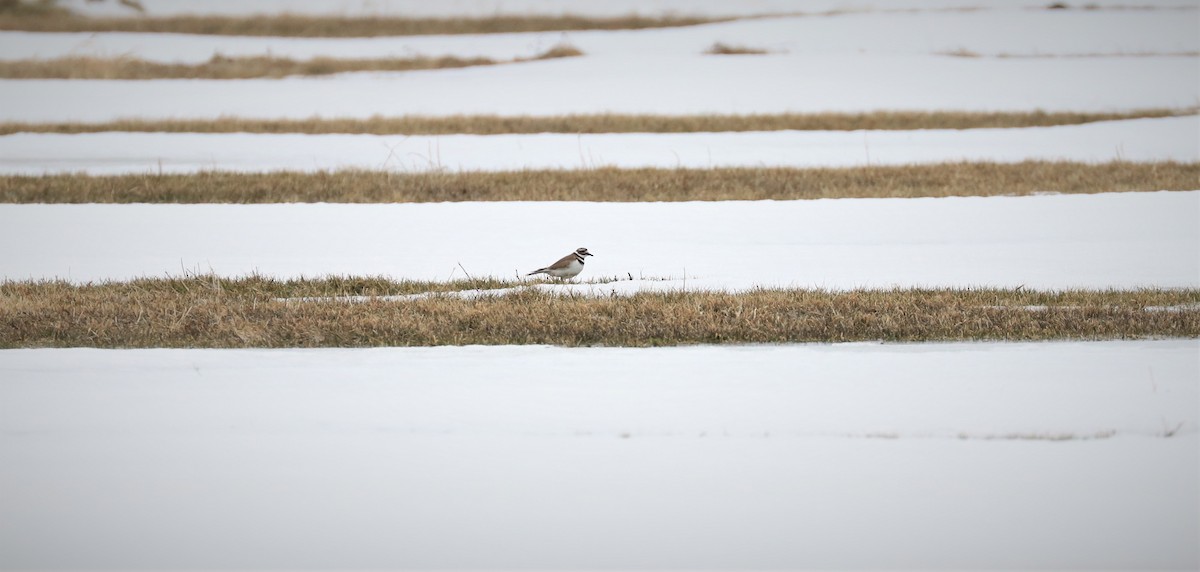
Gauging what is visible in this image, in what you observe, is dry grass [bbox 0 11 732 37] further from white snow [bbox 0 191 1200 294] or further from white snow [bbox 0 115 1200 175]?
white snow [bbox 0 191 1200 294]

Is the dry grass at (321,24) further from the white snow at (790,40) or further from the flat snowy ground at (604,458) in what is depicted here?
the flat snowy ground at (604,458)

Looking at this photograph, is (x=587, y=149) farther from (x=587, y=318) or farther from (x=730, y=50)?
(x=730, y=50)

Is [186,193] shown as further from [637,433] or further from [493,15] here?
[493,15]

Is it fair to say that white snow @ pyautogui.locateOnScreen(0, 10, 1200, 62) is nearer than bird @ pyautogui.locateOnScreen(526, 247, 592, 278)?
No

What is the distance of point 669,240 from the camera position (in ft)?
42.3

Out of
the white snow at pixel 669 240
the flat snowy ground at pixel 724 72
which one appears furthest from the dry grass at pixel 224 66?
the white snow at pixel 669 240

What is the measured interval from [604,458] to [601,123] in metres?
19.5

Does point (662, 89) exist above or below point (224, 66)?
below

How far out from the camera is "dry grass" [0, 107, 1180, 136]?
23734mm

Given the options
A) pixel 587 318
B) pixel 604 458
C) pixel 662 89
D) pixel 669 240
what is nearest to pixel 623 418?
pixel 604 458

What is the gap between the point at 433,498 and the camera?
17.0ft

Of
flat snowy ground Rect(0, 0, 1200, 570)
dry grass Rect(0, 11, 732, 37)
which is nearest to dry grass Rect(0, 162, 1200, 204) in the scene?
flat snowy ground Rect(0, 0, 1200, 570)

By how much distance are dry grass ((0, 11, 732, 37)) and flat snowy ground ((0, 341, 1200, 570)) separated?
111ft

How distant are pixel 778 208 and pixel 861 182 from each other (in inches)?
112
